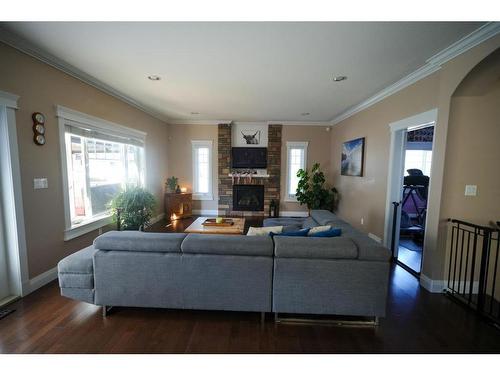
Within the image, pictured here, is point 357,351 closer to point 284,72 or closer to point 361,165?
point 284,72

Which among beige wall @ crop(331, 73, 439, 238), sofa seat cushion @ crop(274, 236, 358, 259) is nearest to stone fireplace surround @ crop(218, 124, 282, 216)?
beige wall @ crop(331, 73, 439, 238)

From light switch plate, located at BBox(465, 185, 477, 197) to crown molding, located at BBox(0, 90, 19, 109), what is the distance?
478 centimetres

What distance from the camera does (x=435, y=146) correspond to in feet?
7.99

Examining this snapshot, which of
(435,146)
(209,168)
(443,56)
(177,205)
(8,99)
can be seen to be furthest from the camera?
(209,168)

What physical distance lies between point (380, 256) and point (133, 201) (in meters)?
3.06

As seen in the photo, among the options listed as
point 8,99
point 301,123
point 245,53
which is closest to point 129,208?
point 8,99

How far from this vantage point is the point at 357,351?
5.37 feet

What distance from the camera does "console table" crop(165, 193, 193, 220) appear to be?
18.5 feet

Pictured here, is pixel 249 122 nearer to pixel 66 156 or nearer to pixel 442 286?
pixel 66 156

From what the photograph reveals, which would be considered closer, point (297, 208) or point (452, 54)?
point (452, 54)

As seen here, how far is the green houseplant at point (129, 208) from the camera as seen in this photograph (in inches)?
121

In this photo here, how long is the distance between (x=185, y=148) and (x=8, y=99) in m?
4.11

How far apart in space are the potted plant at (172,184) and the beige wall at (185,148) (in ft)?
1.29
